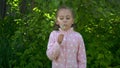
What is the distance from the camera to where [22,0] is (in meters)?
6.10

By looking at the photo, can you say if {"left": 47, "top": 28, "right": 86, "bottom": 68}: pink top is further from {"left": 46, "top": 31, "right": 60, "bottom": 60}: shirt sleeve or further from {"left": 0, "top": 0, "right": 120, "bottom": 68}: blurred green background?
{"left": 0, "top": 0, "right": 120, "bottom": 68}: blurred green background

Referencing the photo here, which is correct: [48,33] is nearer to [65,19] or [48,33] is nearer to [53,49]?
[65,19]

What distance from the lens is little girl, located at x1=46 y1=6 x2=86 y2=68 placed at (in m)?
3.34

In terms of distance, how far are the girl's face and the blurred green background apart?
1.08 metres

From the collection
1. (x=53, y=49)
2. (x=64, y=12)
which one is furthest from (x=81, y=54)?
(x=64, y=12)

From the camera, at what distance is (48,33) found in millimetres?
4898

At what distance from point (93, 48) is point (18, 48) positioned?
116 cm

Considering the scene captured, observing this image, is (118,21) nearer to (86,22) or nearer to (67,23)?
(86,22)

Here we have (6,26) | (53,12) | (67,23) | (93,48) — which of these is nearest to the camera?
(67,23)

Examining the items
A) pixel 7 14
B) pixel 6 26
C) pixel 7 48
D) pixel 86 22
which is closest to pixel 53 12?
pixel 86 22

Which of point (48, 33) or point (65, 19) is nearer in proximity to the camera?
point (65, 19)

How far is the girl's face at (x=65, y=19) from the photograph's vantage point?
334cm

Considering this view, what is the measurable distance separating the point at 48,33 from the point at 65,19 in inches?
62.1

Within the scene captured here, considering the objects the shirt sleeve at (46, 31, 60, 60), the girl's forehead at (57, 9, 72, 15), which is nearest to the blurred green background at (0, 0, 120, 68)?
the girl's forehead at (57, 9, 72, 15)
